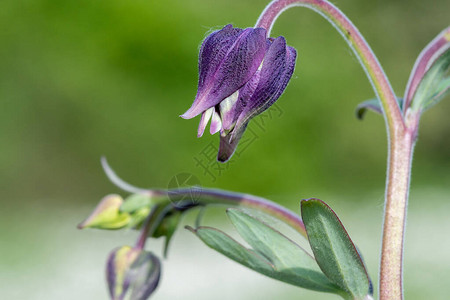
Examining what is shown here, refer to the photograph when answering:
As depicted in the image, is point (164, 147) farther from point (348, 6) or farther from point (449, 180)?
point (449, 180)

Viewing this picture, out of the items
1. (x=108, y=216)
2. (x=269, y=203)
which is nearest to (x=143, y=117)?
(x=108, y=216)

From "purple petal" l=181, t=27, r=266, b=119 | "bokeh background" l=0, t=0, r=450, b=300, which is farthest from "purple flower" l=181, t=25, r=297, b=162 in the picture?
"bokeh background" l=0, t=0, r=450, b=300

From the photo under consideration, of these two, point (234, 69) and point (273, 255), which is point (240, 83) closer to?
point (234, 69)

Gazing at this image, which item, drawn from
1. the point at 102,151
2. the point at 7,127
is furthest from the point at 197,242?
the point at 7,127

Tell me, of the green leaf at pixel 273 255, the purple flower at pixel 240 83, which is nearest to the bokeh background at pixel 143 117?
the green leaf at pixel 273 255

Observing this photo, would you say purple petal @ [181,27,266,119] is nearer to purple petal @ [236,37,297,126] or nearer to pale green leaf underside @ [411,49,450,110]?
purple petal @ [236,37,297,126]
